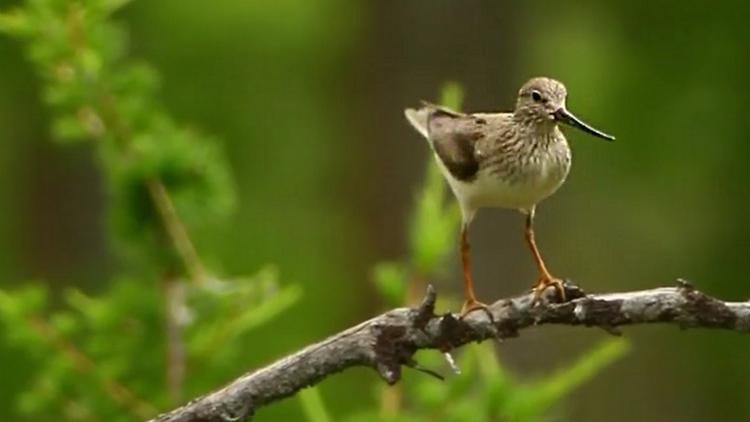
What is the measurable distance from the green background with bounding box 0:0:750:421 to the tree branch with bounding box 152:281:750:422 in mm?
7012

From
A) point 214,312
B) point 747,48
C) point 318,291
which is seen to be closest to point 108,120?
point 214,312

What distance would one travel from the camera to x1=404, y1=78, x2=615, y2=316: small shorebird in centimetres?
548

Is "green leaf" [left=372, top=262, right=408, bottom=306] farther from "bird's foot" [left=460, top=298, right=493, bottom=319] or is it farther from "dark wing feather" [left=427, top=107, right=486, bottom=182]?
"bird's foot" [left=460, top=298, right=493, bottom=319]

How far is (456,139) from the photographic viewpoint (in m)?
5.80

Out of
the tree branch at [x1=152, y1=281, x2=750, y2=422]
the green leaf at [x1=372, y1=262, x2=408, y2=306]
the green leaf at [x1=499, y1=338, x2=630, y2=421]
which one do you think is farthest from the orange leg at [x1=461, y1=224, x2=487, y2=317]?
the green leaf at [x1=372, y1=262, x2=408, y2=306]

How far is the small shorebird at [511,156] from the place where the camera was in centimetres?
548

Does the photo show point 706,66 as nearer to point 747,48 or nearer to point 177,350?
point 747,48

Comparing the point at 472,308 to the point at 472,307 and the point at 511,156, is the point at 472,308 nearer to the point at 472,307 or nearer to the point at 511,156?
the point at 472,307

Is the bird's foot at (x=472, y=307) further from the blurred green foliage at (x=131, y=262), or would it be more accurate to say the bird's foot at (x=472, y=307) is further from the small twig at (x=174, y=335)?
the small twig at (x=174, y=335)

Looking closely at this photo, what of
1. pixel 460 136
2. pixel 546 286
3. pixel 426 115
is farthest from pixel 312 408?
pixel 546 286

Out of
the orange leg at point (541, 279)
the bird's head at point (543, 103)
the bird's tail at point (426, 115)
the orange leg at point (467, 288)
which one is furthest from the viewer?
the bird's tail at point (426, 115)

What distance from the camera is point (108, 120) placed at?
22.9 ft

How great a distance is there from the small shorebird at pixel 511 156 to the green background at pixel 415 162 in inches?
242

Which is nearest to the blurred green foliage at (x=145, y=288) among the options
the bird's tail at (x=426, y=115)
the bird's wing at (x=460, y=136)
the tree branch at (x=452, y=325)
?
the bird's tail at (x=426, y=115)
